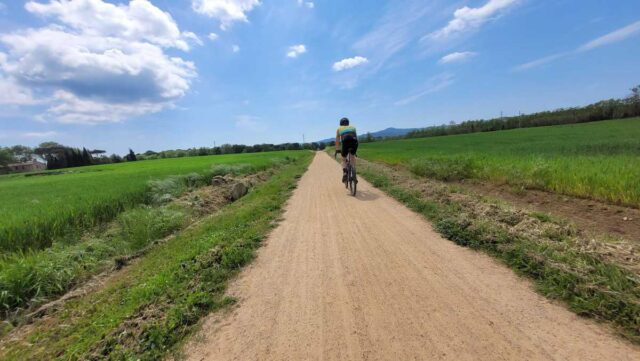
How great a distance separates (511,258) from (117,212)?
33.4ft

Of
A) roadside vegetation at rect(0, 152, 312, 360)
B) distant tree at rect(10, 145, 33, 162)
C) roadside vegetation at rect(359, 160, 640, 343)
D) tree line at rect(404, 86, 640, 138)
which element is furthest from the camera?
distant tree at rect(10, 145, 33, 162)

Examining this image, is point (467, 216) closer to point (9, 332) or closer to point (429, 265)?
point (429, 265)

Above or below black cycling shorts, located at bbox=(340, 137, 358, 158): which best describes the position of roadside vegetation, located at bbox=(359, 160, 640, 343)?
below

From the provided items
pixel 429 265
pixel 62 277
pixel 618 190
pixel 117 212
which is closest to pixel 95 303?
pixel 62 277

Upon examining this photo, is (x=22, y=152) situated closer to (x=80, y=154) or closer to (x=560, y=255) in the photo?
(x=80, y=154)

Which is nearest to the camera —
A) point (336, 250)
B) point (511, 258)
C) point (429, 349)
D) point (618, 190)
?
point (429, 349)

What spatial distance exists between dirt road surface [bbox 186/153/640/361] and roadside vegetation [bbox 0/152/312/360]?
0.31m

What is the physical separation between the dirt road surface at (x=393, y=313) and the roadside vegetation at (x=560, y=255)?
0.20 m

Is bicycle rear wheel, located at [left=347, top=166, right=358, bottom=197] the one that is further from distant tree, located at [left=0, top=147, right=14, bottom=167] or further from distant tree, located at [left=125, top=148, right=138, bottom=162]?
distant tree, located at [left=0, top=147, right=14, bottom=167]

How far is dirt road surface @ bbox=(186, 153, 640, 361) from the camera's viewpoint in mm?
2198

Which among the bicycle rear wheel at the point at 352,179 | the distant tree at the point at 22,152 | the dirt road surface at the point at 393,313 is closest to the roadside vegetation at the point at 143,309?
the dirt road surface at the point at 393,313

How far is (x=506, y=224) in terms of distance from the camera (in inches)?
188

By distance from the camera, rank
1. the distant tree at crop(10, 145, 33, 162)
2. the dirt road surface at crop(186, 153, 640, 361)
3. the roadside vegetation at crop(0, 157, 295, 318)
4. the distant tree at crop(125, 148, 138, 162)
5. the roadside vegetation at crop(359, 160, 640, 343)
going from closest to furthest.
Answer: the dirt road surface at crop(186, 153, 640, 361)
the roadside vegetation at crop(359, 160, 640, 343)
the roadside vegetation at crop(0, 157, 295, 318)
the distant tree at crop(125, 148, 138, 162)
the distant tree at crop(10, 145, 33, 162)

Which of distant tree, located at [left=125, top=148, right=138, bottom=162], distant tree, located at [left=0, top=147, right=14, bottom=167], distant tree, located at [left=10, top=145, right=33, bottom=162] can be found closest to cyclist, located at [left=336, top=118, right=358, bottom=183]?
distant tree, located at [left=125, top=148, right=138, bottom=162]
